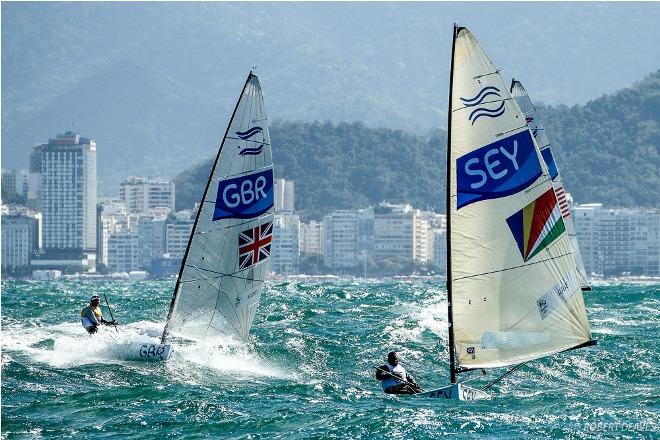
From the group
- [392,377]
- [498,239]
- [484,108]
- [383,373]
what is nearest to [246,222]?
[383,373]

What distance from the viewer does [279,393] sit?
2833 centimetres

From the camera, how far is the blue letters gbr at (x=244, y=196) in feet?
107

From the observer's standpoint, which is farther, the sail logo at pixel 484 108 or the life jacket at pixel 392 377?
the life jacket at pixel 392 377

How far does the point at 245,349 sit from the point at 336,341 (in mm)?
3835

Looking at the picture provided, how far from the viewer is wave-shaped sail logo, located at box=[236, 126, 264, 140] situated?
107 ft

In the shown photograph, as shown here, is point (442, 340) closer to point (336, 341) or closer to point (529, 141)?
point (336, 341)

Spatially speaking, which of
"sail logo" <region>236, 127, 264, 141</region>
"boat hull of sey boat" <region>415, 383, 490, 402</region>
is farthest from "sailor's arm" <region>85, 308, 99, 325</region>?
"boat hull of sey boat" <region>415, 383, 490, 402</region>

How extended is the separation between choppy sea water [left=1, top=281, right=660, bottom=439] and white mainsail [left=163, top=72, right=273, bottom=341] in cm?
105

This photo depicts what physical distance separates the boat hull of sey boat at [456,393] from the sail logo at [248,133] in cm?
836

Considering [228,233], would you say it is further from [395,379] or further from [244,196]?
[395,379]

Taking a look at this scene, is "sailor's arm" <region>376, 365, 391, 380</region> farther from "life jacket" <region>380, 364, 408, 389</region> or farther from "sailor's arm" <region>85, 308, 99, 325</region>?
"sailor's arm" <region>85, 308, 99, 325</region>

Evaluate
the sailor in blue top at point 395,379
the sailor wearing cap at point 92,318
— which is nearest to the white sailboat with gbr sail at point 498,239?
the sailor in blue top at point 395,379

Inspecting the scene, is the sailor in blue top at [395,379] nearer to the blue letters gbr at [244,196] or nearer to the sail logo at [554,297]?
the sail logo at [554,297]

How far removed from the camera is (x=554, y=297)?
25266 millimetres
